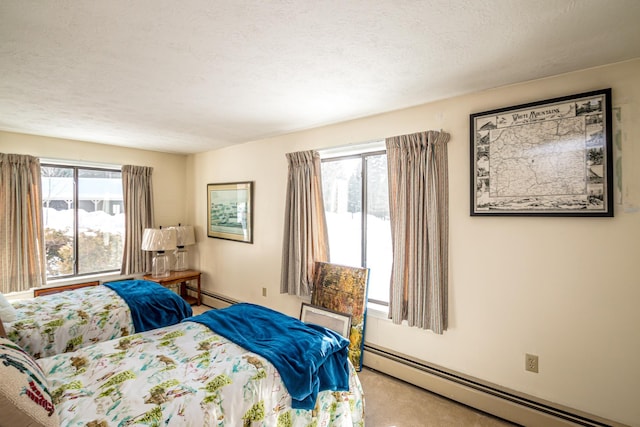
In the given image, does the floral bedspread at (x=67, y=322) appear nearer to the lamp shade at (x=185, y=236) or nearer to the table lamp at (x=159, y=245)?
the table lamp at (x=159, y=245)

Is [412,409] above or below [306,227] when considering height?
→ below

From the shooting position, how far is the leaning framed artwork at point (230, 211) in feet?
13.6

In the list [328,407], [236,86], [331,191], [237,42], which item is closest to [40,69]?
[236,86]

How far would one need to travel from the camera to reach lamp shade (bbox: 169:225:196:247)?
186 inches

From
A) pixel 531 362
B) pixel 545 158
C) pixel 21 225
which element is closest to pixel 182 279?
pixel 21 225

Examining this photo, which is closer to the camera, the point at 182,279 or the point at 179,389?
the point at 179,389

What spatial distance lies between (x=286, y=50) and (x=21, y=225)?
154 inches

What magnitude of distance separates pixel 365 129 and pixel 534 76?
1.39 metres

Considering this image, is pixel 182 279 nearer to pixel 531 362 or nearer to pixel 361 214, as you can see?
pixel 361 214

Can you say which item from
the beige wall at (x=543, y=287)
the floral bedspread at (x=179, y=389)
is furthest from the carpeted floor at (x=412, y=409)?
the floral bedspread at (x=179, y=389)

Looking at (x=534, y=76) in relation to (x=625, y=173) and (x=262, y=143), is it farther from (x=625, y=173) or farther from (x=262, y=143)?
(x=262, y=143)

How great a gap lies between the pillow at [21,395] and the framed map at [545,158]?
2619 mm

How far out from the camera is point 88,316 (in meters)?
2.47

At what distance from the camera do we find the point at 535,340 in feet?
6.87
